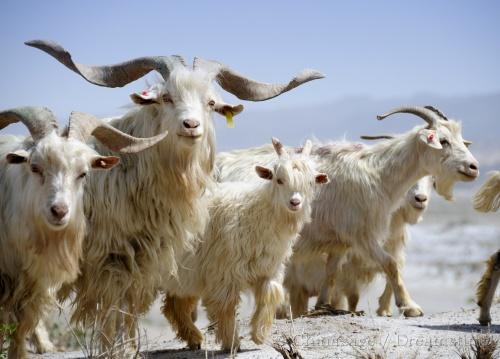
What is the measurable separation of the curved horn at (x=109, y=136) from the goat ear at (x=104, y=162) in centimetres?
27

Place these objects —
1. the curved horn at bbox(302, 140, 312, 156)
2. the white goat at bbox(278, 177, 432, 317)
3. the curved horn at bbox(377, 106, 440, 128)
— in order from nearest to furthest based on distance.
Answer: the curved horn at bbox(302, 140, 312, 156), the curved horn at bbox(377, 106, 440, 128), the white goat at bbox(278, 177, 432, 317)

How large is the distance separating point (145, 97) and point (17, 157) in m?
1.34

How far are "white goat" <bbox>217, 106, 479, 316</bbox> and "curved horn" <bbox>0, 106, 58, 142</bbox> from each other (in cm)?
392

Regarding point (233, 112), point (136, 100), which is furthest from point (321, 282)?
point (136, 100)

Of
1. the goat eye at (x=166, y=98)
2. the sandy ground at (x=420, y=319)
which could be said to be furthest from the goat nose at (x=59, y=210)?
the goat eye at (x=166, y=98)

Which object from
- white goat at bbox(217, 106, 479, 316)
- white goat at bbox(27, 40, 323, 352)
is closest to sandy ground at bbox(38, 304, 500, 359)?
white goat at bbox(27, 40, 323, 352)

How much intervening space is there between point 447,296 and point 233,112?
2383 centimetres

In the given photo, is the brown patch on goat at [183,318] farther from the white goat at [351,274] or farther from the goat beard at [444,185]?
the goat beard at [444,185]

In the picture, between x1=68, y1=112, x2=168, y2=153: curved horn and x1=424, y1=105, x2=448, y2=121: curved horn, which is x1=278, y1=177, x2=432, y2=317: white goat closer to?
x1=424, y1=105, x2=448, y2=121: curved horn

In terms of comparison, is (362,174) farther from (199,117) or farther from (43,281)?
(43,281)

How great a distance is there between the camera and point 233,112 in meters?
8.07

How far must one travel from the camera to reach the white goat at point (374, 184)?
10703mm

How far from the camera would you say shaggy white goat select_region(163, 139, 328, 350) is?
8.61 m

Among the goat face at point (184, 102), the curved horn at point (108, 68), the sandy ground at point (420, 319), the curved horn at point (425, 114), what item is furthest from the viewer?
the curved horn at point (425, 114)
